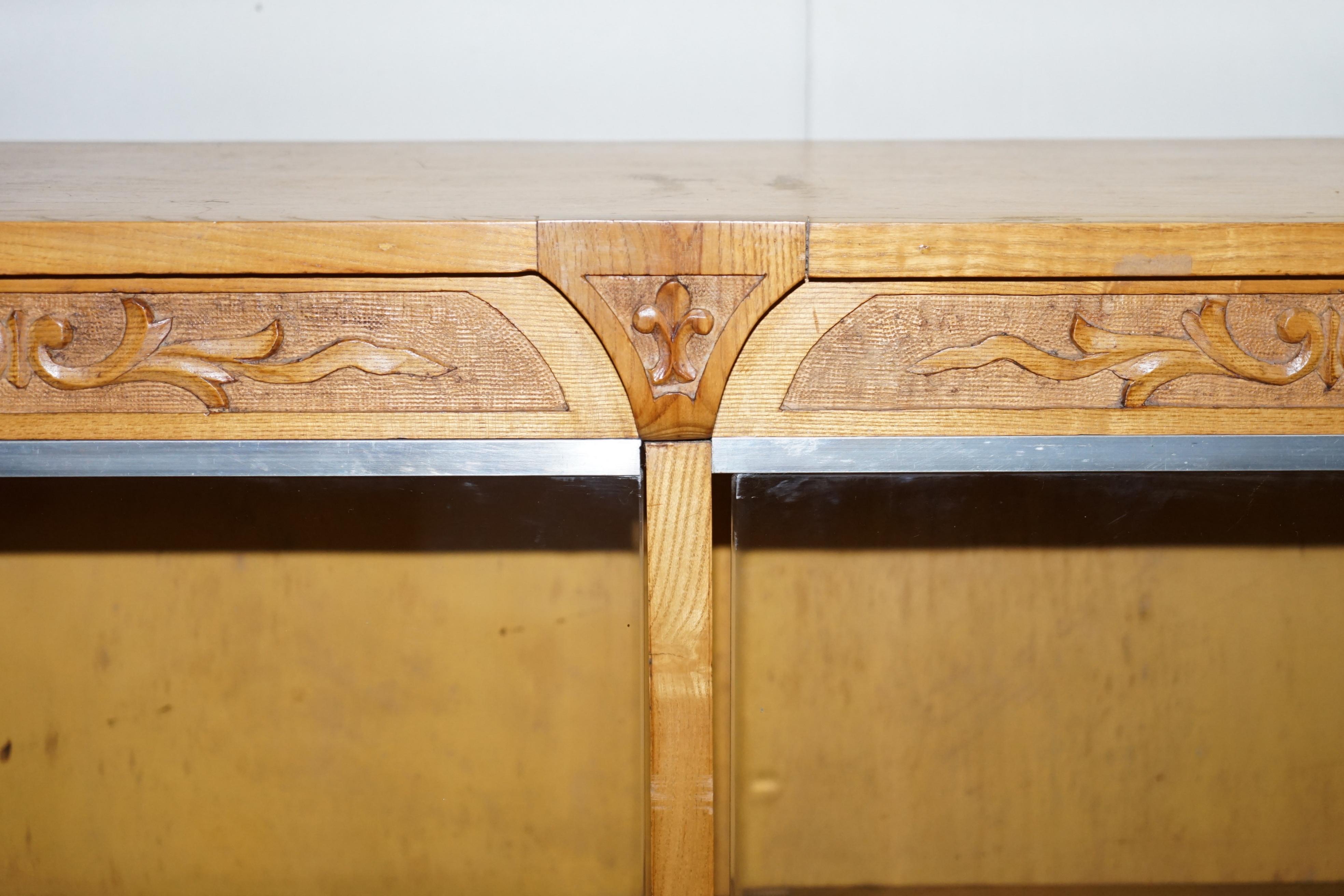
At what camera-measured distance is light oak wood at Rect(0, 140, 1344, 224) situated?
533 mm

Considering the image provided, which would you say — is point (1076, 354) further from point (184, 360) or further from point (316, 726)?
point (316, 726)

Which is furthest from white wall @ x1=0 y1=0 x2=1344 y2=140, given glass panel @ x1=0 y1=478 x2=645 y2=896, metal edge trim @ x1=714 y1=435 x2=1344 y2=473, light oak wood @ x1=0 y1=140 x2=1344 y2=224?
metal edge trim @ x1=714 y1=435 x2=1344 y2=473

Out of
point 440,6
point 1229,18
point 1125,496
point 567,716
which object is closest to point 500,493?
point 567,716

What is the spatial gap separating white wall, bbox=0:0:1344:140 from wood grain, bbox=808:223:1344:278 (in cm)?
45

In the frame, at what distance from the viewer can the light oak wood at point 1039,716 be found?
0.97 meters

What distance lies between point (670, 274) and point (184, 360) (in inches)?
11.0

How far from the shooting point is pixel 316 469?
539mm

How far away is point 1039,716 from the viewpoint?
0.99 meters

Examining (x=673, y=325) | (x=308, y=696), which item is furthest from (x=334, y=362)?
(x=308, y=696)

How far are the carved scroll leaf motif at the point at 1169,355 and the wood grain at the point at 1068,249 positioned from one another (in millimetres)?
29

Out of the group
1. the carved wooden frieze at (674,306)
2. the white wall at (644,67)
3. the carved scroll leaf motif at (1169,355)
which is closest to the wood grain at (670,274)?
the carved wooden frieze at (674,306)

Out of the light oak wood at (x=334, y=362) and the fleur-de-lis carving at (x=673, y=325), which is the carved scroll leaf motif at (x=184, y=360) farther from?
the fleur-de-lis carving at (x=673, y=325)

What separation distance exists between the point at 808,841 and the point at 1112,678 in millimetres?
364

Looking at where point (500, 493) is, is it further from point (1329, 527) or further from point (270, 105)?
point (1329, 527)
